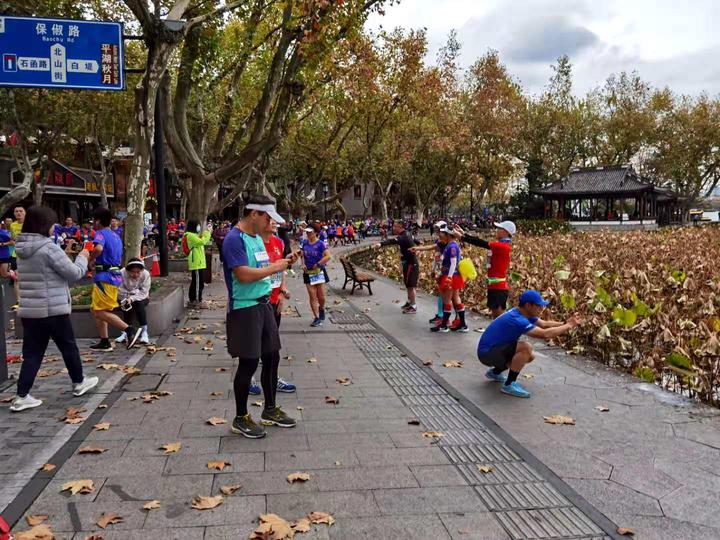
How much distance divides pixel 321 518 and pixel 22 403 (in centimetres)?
327

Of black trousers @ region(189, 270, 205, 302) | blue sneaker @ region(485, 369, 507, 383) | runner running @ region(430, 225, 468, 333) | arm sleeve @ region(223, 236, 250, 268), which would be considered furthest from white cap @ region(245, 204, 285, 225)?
black trousers @ region(189, 270, 205, 302)

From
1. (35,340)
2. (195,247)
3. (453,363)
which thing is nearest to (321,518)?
(35,340)

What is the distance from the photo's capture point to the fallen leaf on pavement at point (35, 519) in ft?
10.6

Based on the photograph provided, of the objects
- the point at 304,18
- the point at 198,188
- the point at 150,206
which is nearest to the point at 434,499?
the point at 304,18

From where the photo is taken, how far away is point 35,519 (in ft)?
10.8

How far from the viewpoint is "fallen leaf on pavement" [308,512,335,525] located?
3324 millimetres

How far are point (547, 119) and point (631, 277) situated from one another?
134ft

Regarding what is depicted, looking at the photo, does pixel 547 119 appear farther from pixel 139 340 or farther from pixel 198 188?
pixel 139 340

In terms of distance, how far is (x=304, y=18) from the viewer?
1184 cm

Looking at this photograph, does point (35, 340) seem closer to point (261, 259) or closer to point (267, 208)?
point (261, 259)

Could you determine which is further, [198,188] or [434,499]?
[198,188]

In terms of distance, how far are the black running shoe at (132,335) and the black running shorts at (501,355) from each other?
4.58 metres

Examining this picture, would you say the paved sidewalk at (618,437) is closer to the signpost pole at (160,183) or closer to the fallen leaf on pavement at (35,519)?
the fallen leaf on pavement at (35,519)

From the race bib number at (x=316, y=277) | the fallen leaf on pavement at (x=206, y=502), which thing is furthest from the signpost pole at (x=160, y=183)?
the fallen leaf on pavement at (x=206, y=502)
